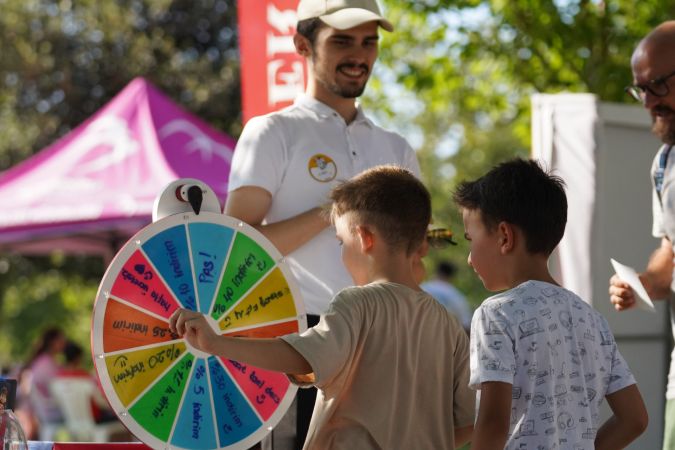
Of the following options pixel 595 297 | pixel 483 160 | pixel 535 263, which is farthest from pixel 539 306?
pixel 483 160

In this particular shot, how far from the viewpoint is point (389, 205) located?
3.06 metres

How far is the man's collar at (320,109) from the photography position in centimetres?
387

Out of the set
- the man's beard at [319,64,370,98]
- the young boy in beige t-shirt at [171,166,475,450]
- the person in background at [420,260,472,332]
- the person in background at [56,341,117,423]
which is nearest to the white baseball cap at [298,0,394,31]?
the man's beard at [319,64,370,98]

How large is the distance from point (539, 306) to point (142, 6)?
57.4ft

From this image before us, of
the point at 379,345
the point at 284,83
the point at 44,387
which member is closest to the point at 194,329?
the point at 379,345

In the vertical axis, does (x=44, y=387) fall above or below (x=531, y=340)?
below

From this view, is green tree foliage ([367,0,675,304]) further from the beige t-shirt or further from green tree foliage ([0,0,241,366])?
green tree foliage ([0,0,241,366])

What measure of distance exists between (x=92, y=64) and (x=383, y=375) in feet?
55.5

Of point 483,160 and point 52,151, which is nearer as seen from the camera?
point 52,151

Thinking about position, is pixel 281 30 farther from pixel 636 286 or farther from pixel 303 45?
pixel 636 286

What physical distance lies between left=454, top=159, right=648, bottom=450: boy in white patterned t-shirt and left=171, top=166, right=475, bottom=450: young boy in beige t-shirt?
192 millimetres

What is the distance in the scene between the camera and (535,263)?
2.93 m

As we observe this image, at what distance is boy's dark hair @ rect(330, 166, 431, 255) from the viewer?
10.0 feet

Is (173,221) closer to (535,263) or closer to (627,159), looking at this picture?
(535,263)
